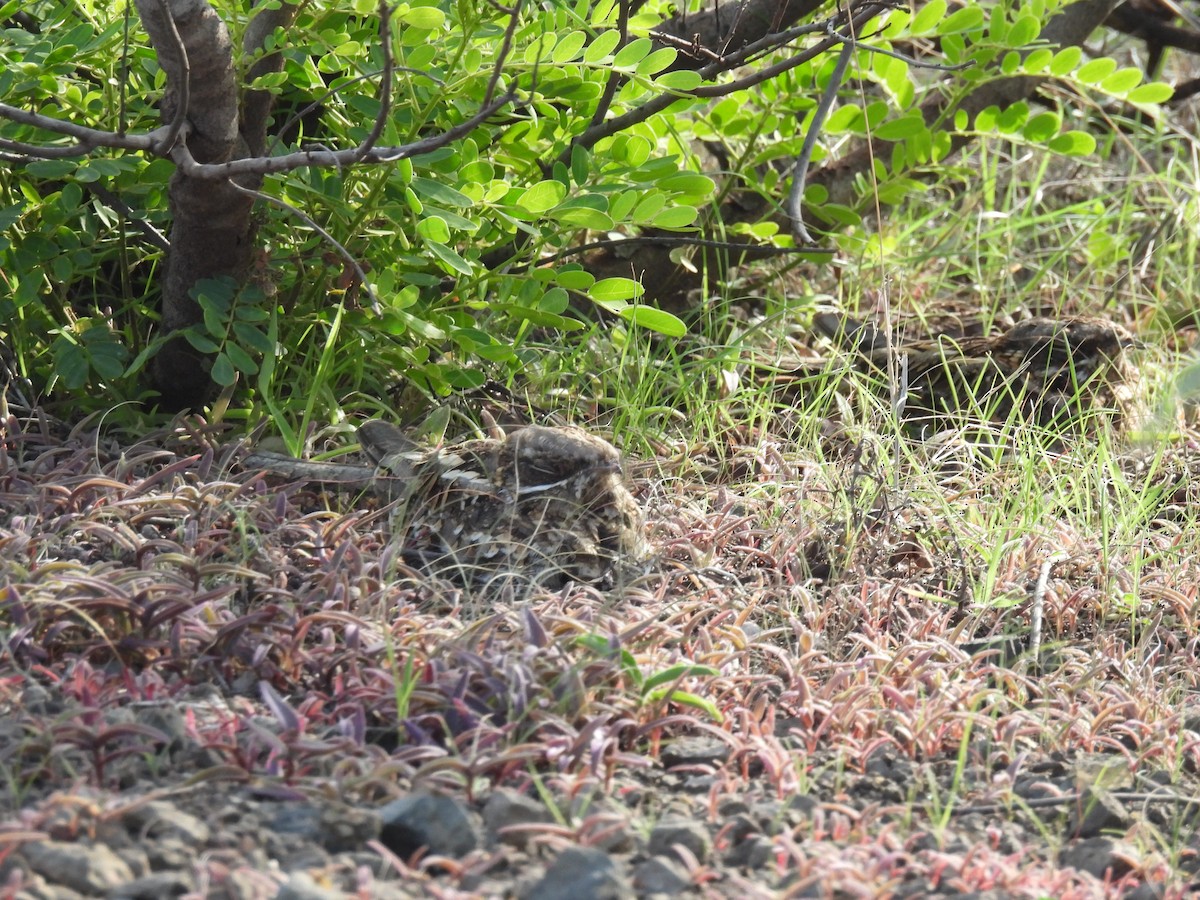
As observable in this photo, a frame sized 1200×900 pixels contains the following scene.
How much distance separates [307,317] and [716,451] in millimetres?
1022

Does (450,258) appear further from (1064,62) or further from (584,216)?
(1064,62)

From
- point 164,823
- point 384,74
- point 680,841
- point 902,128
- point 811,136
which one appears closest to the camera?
point 164,823

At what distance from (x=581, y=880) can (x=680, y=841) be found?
0.19 meters

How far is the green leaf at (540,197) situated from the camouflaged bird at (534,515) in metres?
0.54

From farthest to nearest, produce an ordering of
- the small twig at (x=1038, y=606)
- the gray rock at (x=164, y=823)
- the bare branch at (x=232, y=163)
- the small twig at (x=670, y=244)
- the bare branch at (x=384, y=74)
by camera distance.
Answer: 1. the small twig at (x=670, y=244)
2. the small twig at (x=1038, y=606)
3. the bare branch at (x=232, y=163)
4. the bare branch at (x=384, y=74)
5. the gray rock at (x=164, y=823)

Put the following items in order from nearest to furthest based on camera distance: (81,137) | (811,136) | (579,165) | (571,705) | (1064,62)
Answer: (571,705)
(81,137)
(579,165)
(811,136)
(1064,62)

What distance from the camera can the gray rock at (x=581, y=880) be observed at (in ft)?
4.78

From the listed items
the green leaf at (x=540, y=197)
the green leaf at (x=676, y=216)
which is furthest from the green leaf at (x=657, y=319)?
the green leaf at (x=540, y=197)

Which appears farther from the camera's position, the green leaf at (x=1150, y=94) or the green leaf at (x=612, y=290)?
the green leaf at (x=1150, y=94)

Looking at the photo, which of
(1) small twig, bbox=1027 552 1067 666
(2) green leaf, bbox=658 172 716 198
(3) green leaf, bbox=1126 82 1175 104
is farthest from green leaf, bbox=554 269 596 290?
(3) green leaf, bbox=1126 82 1175 104

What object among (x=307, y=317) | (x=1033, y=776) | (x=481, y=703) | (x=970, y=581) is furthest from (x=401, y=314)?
(x=1033, y=776)

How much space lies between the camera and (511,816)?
1.60 m

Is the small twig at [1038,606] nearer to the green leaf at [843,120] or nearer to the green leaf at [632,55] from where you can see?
the green leaf at [632,55]

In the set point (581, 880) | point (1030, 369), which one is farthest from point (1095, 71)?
point (581, 880)
